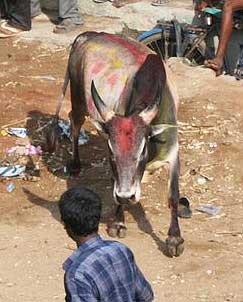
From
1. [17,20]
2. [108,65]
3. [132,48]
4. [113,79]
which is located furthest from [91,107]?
[17,20]

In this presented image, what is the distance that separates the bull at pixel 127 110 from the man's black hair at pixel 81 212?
88.6 inches

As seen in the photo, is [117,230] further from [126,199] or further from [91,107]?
[91,107]

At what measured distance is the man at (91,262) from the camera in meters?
3.79

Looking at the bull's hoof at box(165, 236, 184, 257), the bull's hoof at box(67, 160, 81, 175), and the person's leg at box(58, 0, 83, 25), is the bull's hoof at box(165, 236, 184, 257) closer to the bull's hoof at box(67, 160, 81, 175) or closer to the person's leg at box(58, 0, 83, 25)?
the bull's hoof at box(67, 160, 81, 175)

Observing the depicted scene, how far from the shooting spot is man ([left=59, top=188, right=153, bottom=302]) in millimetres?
3789

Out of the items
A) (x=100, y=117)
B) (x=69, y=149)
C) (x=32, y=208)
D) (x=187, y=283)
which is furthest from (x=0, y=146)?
(x=187, y=283)

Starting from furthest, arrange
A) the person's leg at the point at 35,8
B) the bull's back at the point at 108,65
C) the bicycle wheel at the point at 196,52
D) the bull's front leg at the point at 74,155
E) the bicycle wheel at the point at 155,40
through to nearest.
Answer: the person's leg at the point at 35,8 → the bicycle wheel at the point at 155,40 → the bicycle wheel at the point at 196,52 → the bull's front leg at the point at 74,155 → the bull's back at the point at 108,65

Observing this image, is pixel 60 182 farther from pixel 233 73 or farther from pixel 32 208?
pixel 233 73

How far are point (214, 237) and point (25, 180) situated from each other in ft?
7.12

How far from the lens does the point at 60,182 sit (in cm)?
811

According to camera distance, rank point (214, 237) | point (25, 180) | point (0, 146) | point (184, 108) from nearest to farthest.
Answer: point (214, 237) < point (25, 180) < point (0, 146) < point (184, 108)

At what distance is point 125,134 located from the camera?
6121 millimetres

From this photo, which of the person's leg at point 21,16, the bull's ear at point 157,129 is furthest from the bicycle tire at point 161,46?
the bull's ear at point 157,129

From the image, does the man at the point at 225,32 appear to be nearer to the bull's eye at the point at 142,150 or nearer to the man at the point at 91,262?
the bull's eye at the point at 142,150
